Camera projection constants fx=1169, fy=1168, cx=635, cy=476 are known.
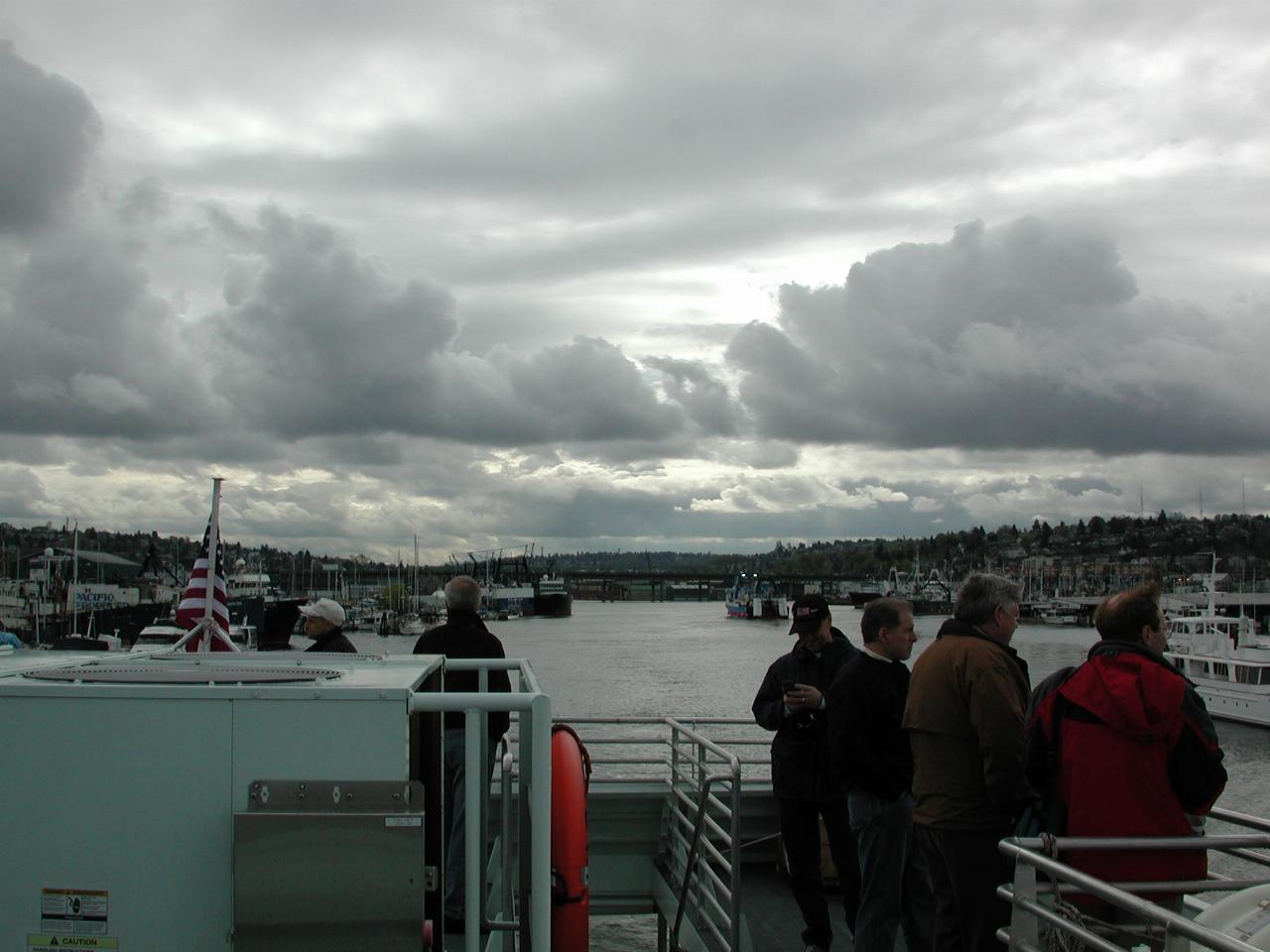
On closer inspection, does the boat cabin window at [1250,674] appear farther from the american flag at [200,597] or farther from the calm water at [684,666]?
the american flag at [200,597]

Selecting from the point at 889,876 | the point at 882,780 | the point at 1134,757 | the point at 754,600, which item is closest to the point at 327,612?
the point at 882,780

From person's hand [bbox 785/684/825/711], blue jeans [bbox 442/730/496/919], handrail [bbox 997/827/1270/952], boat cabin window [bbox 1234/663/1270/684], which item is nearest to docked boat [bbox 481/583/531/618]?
boat cabin window [bbox 1234/663/1270/684]

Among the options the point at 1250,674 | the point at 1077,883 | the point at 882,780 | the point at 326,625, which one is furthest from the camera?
the point at 1250,674

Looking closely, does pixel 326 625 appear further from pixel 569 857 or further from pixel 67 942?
pixel 67 942

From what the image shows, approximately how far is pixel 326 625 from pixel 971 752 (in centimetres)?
459

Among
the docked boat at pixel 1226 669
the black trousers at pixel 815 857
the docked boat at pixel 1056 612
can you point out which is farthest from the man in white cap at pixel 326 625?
the docked boat at pixel 1056 612

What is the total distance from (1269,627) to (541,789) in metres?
99.4

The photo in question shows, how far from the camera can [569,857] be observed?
4.39 m

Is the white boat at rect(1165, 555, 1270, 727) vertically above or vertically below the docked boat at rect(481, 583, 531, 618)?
above

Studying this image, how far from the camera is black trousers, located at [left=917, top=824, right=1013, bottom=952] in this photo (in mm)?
5125

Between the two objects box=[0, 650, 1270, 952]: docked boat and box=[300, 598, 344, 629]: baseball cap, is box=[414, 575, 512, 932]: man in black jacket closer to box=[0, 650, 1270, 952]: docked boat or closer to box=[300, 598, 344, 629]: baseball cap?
box=[300, 598, 344, 629]: baseball cap

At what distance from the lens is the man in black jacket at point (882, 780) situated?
6043 millimetres

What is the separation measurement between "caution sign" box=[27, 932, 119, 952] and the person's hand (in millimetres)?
3974

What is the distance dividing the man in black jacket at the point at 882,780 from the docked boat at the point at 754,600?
147 meters
